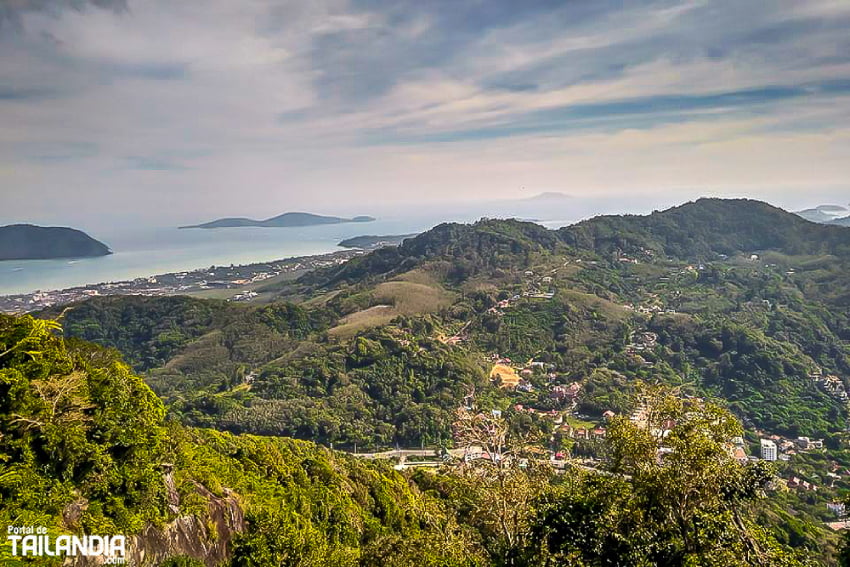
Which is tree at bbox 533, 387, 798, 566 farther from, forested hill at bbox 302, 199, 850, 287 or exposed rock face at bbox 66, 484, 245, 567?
forested hill at bbox 302, 199, 850, 287

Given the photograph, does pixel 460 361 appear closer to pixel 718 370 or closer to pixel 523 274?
pixel 718 370

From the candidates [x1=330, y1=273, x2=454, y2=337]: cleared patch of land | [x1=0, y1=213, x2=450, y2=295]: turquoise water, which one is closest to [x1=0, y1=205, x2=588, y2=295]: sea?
[x1=0, y1=213, x2=450, y2=295]: turquoise water

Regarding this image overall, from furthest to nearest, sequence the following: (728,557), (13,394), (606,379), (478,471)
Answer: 1. (606,379)
2. (478,471)
3. (13,394)
4. (728,557)

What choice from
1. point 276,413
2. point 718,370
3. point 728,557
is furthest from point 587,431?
point 728,557

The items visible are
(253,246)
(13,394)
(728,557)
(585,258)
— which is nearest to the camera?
(728,557)

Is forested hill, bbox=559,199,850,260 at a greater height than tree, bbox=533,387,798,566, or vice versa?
forested hill, bbox=559,199,850,260

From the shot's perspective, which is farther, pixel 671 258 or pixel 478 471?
pixel 671 258

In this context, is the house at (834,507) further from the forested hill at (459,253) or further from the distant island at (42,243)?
the distant island at (42,243)
